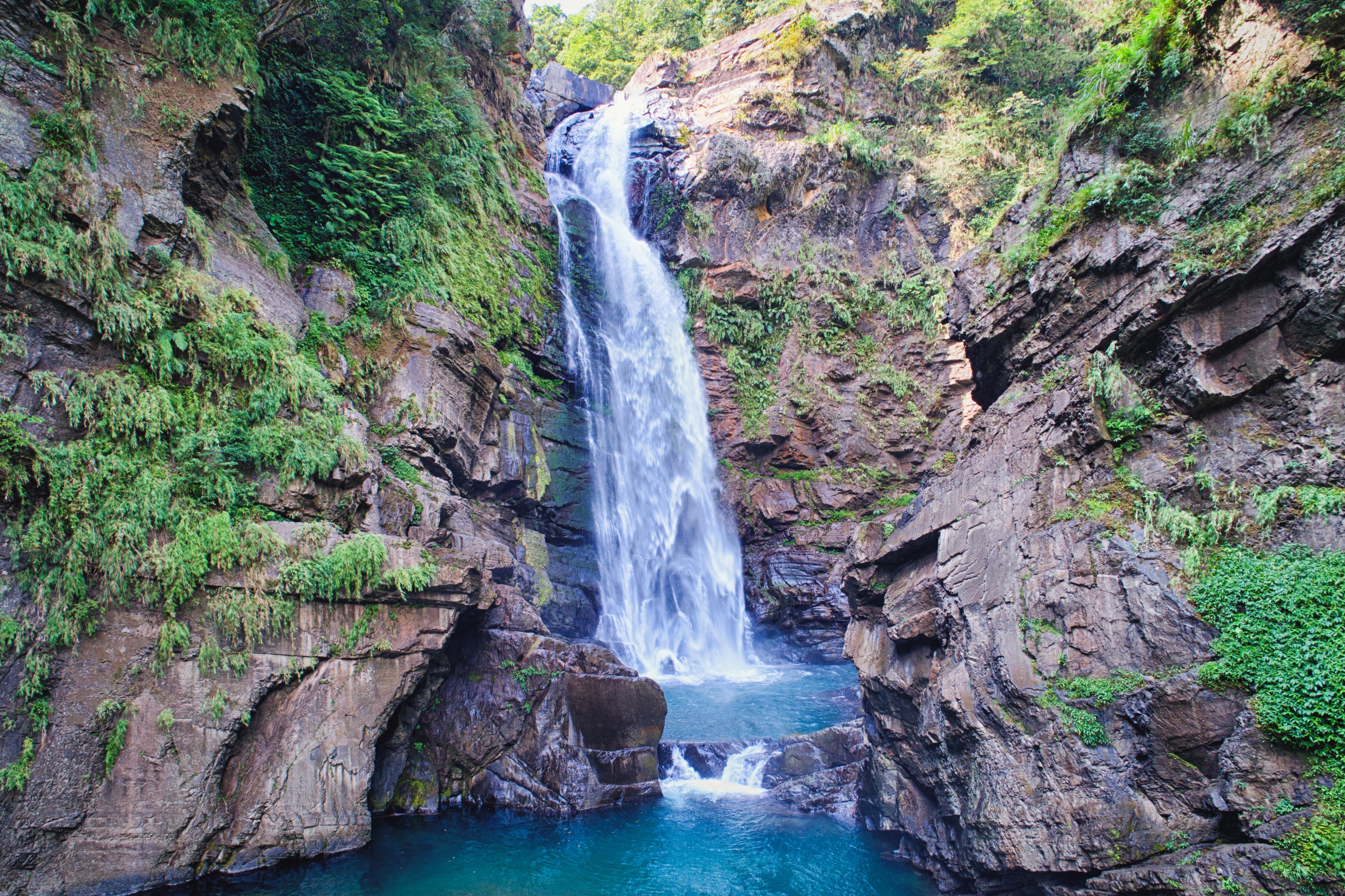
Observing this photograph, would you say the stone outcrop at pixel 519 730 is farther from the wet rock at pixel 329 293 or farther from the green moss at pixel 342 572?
the wet rock at pixel 329 293

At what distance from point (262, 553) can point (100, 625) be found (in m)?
1.62

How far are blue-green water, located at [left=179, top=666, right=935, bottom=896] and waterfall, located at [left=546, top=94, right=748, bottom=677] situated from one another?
6.93 metres

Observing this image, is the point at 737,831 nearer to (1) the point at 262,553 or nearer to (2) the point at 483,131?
(1) the point at 262,553

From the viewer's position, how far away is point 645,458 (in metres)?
19.1

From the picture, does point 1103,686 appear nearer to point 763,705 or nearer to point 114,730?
point 763,705

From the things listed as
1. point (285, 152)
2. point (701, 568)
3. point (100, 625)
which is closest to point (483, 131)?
point (285, 152)

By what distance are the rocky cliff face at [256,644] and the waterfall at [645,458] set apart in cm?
570

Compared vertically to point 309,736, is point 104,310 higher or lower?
higher

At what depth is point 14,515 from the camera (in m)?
6.74

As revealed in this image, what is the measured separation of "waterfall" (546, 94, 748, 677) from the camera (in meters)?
17.6

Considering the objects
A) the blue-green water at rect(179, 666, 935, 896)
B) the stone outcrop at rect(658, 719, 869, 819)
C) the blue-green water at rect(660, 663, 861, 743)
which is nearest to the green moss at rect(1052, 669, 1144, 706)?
the blue-green water at rect(179, 666, 935, 896)

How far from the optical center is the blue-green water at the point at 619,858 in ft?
25.1

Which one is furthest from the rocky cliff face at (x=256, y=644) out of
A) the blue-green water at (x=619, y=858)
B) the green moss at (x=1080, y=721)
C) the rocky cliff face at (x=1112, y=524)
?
the green moss at (x=1080, y=721)

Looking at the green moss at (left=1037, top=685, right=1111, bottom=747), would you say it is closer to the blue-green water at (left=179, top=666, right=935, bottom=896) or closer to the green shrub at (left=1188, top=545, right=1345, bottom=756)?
the green shrub at (left=1188, top=545, right=1345, bottom=756)
